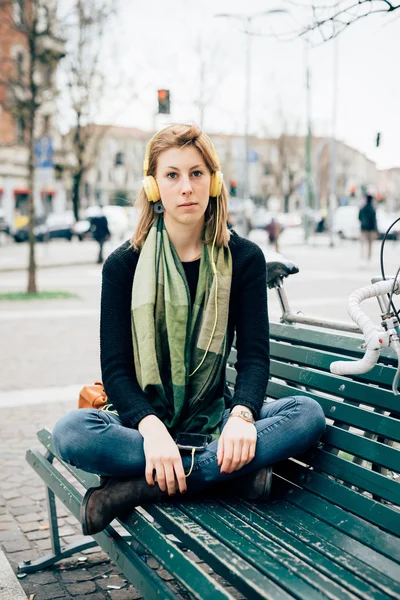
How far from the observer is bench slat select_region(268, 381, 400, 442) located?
90.8 inches

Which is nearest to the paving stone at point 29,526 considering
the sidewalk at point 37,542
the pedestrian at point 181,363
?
the sidewalk at point 37,542

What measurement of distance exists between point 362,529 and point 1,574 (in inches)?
64.8

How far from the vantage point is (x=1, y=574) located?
3.09m

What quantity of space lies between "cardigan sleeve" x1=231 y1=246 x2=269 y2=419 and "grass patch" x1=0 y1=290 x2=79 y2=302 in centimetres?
1042

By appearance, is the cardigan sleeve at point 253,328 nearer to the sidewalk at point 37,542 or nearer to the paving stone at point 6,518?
the sidewalk at point 37,542

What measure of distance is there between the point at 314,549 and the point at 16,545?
184 cm

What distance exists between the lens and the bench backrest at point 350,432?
2.25 metres

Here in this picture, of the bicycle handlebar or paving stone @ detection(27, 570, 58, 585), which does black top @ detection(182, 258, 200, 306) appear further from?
paving stone @ detection(27, 570, 58, 585)

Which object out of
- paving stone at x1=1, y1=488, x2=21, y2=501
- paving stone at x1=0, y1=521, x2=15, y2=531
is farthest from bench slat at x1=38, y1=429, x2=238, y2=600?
paving stone at x1=1, y1=488, x2=21, y2=501

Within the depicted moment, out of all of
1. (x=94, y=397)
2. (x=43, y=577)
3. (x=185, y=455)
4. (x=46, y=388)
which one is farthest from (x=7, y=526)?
(x=46, y=388)

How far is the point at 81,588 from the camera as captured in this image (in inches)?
118

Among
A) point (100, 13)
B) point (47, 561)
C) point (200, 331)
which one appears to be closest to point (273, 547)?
point (200, 331)

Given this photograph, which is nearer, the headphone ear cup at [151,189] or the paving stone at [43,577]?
the headphone ear cup at [151,189]

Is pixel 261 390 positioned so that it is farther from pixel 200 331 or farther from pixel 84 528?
pixel 84 528
